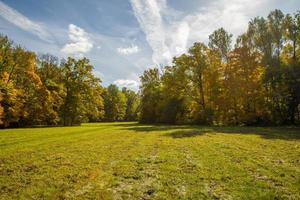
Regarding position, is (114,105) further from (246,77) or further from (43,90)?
(246,77)

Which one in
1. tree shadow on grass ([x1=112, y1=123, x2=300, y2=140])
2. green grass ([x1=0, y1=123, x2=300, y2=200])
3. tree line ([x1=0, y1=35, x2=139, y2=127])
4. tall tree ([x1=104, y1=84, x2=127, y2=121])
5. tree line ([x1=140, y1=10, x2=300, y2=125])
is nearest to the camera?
green grass ([x1=0, y1=123, x2=300, y2=200])

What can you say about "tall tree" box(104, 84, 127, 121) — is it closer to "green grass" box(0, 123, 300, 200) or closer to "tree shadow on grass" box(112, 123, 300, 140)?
"tree shadow on grass" box(112, 123, 300, 140)

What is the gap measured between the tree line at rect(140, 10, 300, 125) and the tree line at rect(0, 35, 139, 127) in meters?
18.3

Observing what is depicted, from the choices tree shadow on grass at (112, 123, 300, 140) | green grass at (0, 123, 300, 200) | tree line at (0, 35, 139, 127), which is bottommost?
green grass at (0, 123, 300, 200)

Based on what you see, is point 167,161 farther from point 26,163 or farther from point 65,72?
point 65,72

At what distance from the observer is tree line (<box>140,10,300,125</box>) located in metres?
36.0

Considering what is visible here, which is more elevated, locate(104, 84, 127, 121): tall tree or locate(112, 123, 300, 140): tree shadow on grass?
locate(104, 84, 127, 121): tall tree

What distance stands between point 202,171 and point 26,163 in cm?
811

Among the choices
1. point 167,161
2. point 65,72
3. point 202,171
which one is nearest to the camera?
point 202,171

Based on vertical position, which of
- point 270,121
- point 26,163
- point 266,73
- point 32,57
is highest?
point 32,57

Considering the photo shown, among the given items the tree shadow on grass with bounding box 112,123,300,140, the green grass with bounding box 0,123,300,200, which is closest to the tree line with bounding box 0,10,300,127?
the tree shadow on grass with bounding box 112,123,300,140

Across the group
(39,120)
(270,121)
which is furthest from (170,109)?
(39,120)

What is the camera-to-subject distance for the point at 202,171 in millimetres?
9461

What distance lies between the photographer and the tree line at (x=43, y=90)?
41.0m
